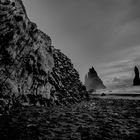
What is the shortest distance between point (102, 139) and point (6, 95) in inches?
393

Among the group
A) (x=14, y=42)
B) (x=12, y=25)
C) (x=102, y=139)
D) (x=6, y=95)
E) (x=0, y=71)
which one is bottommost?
(x=102, y=139)

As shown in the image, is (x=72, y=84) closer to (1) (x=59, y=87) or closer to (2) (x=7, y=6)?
(1) (x=59, y=87)

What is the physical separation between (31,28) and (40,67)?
5721 mm

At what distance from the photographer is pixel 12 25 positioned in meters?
15.9

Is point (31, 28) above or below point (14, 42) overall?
above

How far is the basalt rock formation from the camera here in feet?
48.3

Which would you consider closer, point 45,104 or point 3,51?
point 3,51

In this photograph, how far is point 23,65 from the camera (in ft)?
59.6

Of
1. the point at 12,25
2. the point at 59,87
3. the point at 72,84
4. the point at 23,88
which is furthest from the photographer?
the point at 72,84

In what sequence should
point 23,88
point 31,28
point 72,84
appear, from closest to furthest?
point 23,88, point 31,28, point 72,84

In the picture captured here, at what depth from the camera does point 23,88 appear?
1762 centimetres

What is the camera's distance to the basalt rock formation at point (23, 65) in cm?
1473

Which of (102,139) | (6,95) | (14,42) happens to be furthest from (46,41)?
(102,139)

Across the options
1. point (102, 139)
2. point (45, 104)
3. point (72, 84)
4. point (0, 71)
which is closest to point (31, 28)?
point (0, 71)
